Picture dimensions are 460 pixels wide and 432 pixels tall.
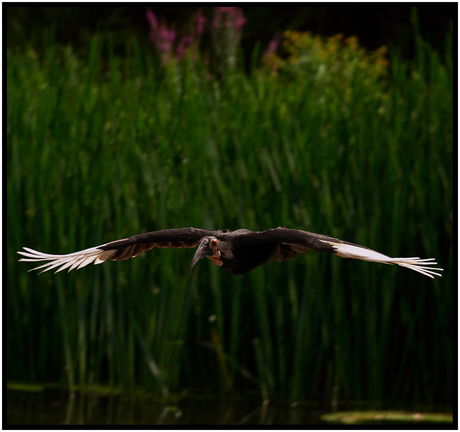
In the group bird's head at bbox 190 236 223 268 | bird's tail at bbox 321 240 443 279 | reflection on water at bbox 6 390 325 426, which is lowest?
reflection on water at bbox 6 390 325 426

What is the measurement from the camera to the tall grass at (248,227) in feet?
8.93

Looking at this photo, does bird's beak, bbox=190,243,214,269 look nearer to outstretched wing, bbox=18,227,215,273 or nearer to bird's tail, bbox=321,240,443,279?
outstretched wing, bbox=18,227,215,273

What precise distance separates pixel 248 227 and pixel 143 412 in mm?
896

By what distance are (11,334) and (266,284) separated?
3.91 ft

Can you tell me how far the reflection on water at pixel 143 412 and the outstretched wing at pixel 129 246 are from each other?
2.43 feet

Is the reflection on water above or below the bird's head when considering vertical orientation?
below

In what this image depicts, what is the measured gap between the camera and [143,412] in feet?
8.92

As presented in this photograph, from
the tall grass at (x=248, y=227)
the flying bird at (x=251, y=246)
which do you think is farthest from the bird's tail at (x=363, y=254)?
the tall grass at (x=248, y=227)

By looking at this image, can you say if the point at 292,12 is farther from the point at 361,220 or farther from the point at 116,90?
the point at 361,220

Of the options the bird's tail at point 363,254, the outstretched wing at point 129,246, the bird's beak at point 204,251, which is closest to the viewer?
the bird's tail at point 363,254

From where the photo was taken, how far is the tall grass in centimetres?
272

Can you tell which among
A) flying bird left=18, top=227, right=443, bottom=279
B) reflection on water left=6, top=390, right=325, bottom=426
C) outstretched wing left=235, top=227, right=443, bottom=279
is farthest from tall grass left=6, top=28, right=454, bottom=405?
outstretched wing left=235, top=227, right=443, bottom=279

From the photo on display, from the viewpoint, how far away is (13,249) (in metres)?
2.92

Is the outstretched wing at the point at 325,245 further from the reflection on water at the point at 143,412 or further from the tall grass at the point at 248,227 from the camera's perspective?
the reflection on water at the point at 143,412
